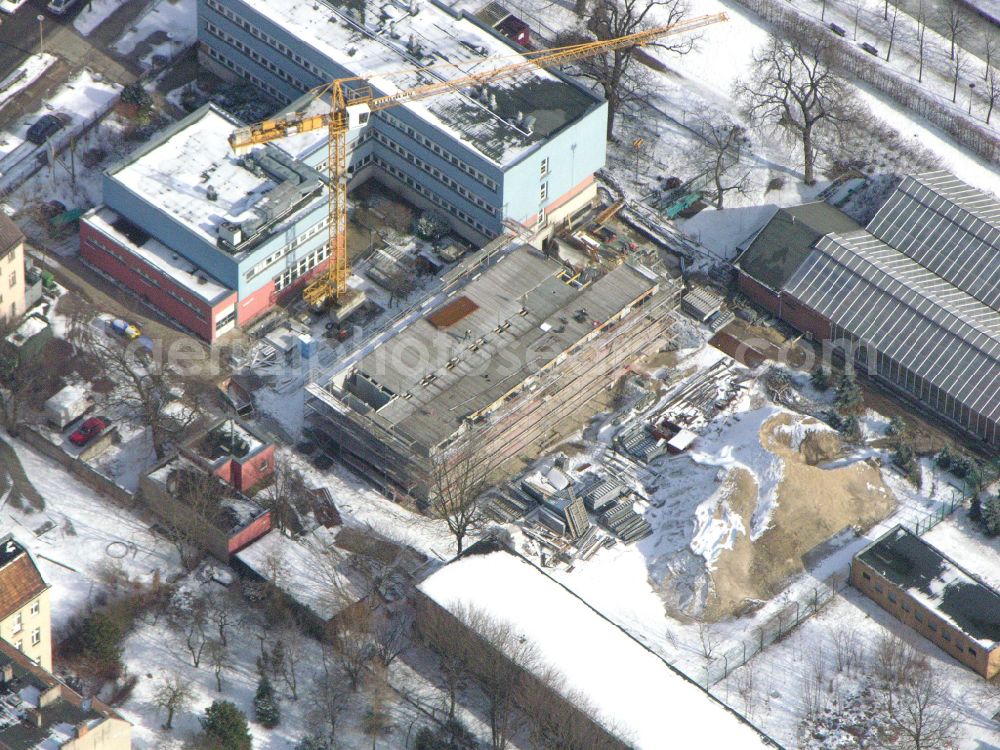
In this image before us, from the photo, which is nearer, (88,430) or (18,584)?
(18,584)

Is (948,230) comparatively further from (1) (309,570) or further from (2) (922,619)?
(1) (309,570)

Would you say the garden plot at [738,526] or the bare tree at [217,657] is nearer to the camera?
the bare tree at [217,657]

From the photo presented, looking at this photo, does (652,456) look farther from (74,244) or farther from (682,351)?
(74,244)

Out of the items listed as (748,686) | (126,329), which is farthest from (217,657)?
(748,686)

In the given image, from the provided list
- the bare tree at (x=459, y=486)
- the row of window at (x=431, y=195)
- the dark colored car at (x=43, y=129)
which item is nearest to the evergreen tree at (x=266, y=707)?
the bare tree at (x=459, y=486)

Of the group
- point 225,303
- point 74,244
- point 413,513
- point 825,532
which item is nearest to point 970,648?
point 825,532

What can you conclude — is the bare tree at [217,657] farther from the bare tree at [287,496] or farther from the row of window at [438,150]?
the row of window at [438,150]
